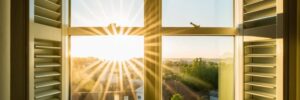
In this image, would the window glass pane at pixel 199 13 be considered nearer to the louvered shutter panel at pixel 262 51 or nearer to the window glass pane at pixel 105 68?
the louvered shutter panel at pixel 262 51

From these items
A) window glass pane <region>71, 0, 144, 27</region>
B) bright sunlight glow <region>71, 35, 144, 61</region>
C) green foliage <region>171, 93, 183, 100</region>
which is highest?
window glass pane <region>71, 0, 144, 27</region>

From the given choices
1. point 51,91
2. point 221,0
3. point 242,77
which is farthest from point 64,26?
point 242,77

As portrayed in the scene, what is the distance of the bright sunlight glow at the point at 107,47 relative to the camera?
2.09 metres

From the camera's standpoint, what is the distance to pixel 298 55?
1690mm

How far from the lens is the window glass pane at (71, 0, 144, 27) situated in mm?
2080

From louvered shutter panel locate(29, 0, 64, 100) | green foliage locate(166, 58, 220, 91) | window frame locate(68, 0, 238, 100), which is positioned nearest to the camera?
louvered shutter panel locate(29, 0, 64, 100)

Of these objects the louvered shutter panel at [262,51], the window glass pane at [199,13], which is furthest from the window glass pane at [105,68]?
the louvered shutter panel at [262,51]

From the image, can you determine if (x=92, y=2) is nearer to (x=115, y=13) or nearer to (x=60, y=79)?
(x=115, y=13)

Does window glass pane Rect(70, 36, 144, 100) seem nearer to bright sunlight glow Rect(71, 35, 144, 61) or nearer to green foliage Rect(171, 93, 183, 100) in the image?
bright sunlight glow Rect(71, 35, 144, 61)

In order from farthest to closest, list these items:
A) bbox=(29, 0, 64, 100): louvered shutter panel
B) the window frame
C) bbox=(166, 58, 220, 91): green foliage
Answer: bbox=(166, 58, 220, 91): green foliage < the window frame < bbox=(29, 0, 64, 100): louvered shutter panel

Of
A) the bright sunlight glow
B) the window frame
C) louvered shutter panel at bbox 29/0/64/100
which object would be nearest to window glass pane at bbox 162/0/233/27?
the window frame

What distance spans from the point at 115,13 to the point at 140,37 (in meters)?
0.24

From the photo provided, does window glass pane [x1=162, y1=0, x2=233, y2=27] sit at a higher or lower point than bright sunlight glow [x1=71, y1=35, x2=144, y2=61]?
higher

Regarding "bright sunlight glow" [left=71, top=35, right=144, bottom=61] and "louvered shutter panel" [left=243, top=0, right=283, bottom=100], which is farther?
"bright sunlight glow" [left=71, top=35, right=144, bottom=61]
